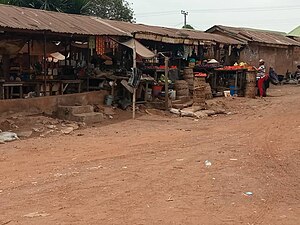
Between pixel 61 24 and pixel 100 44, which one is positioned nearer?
pixel 61 24

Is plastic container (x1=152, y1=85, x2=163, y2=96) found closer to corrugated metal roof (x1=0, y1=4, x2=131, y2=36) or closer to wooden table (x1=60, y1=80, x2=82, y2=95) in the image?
corrugated metal roof (x1=0, y1=4, x2=131, y2=36)

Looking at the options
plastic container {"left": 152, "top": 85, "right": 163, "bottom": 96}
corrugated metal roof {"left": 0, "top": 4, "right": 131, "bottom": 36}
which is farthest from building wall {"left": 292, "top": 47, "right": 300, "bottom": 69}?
corrugated metal roof {"left": 0, "top": 4, "right": 131, "bottom": 36}

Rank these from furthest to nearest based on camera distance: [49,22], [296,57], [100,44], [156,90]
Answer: [296,57] < [156,90] < [100,44] < [49,22]

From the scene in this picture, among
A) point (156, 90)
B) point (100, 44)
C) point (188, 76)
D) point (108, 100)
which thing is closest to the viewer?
point (100, 44)

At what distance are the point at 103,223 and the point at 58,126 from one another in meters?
7.49

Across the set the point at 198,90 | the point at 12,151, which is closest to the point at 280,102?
the point at 198,90

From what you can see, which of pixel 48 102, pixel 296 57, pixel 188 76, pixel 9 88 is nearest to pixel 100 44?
pixel 48 102

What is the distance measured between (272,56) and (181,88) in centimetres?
1262

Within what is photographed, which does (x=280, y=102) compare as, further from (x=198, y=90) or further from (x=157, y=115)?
(x=157, y=115)

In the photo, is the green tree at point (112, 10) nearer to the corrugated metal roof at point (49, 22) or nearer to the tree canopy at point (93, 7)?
the tree canopy at point (93, 7)

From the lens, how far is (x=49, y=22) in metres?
14.0

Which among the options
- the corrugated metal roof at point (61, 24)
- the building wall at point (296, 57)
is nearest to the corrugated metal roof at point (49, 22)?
the corrugated metal roof at point (61, 24)

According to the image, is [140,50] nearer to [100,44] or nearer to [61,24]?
[100,44]

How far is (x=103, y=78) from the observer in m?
16.2
